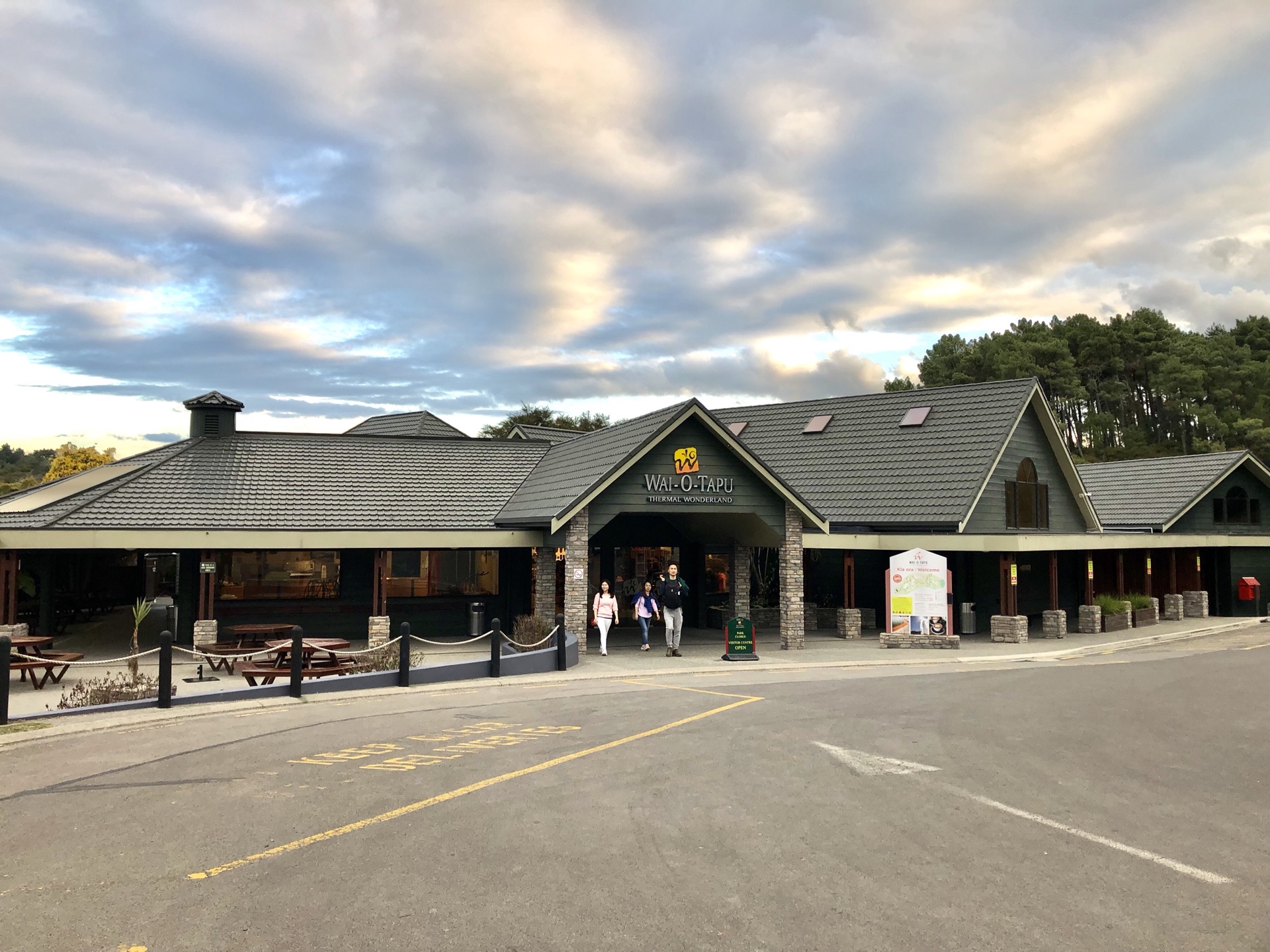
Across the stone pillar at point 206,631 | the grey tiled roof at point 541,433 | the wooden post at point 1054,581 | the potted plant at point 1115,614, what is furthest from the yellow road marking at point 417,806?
the potted plant at point 1115,614

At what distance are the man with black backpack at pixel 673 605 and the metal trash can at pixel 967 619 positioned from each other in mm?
10664

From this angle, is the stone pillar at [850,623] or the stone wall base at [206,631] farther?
the stone pillar at [850,623]

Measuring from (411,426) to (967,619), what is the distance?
24433 mm

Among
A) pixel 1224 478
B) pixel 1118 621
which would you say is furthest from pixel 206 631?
pixel 1224 478

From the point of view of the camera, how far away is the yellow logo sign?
23.0 m

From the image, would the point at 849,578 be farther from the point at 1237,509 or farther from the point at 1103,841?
A: the point at 1237,509

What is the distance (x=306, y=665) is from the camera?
17.4 meters

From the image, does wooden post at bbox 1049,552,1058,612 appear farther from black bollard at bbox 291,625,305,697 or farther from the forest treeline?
the forest treeline

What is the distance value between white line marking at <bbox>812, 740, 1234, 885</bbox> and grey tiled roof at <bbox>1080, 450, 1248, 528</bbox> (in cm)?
2979

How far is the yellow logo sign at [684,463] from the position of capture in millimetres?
23031

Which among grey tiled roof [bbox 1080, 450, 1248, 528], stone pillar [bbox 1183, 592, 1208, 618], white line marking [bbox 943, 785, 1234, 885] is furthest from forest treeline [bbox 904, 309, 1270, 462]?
white line marking [bbox 943, 785, 1234, 885]

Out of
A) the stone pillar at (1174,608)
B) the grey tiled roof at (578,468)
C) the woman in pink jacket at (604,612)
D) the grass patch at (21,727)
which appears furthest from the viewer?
the stone pillar at (1174,608)

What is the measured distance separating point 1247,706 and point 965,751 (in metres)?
6.74

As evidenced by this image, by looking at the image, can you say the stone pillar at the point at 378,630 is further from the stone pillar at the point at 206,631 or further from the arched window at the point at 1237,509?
the arched window at the point at 1237,509
